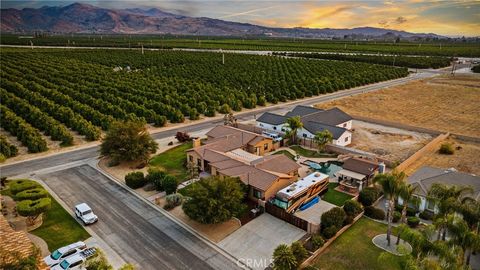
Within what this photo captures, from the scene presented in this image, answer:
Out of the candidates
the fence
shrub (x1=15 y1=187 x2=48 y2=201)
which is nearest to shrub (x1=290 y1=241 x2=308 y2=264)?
the fence

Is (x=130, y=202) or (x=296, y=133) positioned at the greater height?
(x=296, y=133)

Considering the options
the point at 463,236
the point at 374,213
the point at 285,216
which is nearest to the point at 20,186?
the point at 285,216

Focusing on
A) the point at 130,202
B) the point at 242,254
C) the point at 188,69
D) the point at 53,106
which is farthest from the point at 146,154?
the point at 188,69

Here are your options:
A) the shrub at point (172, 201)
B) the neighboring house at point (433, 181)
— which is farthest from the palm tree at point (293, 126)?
the shrub at point (172, 201)

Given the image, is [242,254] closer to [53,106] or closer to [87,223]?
[87,223]

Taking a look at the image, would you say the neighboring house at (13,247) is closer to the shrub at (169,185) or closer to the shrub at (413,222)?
the shrub at (169,185)

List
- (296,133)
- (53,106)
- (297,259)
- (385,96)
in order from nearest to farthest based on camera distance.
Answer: (297,259), (296,133), (53,106), (385,96)
